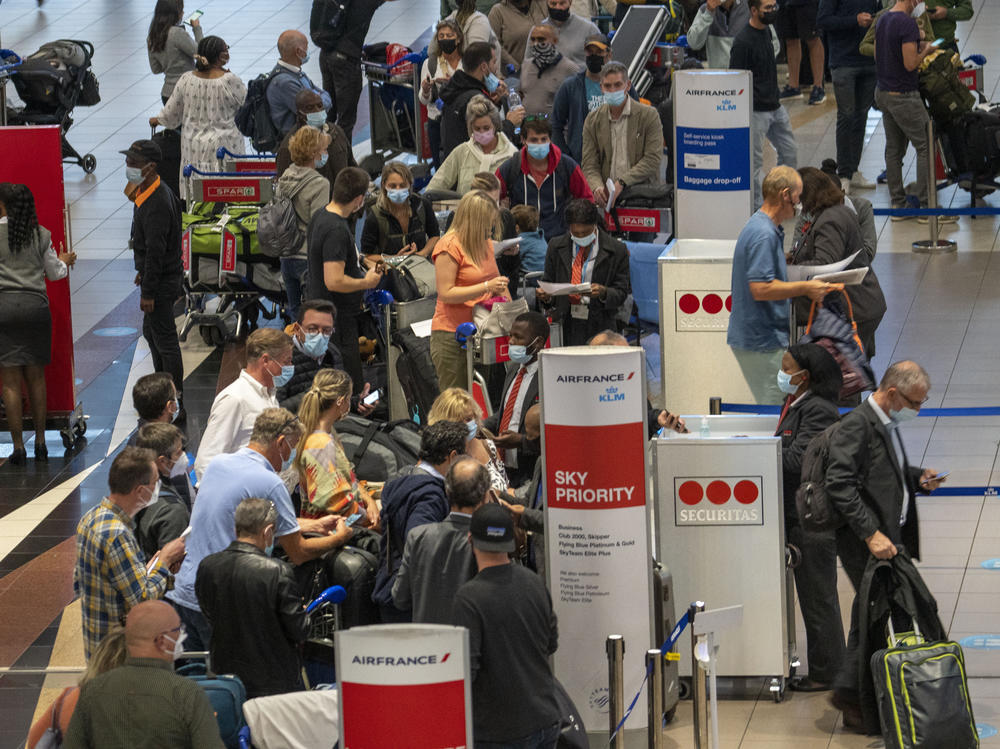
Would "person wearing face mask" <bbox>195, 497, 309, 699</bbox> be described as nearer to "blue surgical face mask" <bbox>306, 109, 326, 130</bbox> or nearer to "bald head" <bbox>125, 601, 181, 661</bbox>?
"bald head" <bbox>125, 601, 181, 661</bbox>

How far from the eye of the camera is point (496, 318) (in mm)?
9945

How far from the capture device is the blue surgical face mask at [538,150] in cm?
1140

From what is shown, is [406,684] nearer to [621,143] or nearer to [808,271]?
[808,271]

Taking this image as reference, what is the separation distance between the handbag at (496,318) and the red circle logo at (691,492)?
2.34 metres

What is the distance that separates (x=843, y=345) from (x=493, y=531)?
3503mm

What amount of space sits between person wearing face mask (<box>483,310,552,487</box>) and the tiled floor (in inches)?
64.5

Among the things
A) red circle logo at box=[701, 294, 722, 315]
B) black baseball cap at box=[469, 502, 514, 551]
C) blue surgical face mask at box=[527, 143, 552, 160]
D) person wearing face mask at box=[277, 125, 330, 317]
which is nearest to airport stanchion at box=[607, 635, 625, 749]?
black baseball cap at box=[469, 502, 514, 551]

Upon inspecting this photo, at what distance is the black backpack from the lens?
47.2ft

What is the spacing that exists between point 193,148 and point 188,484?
7347 millimetres

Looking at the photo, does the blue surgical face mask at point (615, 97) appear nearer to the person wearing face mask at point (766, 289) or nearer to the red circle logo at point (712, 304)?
the red circle logo at point (712, 304)

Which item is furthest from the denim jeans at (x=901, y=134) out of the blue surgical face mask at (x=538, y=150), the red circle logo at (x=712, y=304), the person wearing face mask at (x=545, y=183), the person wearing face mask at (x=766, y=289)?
the person wearing face mask at (x=766, y=289)

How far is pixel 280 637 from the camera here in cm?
680

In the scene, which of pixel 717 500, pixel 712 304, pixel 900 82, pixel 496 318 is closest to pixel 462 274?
pixel 496 318

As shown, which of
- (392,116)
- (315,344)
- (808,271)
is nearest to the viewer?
(315,344)
